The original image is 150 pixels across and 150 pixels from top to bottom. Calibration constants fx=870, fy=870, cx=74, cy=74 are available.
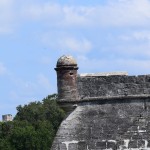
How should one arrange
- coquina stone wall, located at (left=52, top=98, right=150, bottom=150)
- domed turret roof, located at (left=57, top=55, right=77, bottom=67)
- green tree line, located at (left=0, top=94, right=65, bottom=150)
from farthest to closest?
green tree line, located at (left=0, top=94, right=65, bottom=150) → domed turret roof, located at (left=57, top=55, right=77, bottom=67) → coquina stone wall, located at (left=52, top=98, right=150, bottom=150)

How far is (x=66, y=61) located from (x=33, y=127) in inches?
2652

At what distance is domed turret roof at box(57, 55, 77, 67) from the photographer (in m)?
21.0

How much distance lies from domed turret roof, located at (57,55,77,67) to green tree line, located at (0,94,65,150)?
53.2 m

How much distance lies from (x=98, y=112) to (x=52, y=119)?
7119cm

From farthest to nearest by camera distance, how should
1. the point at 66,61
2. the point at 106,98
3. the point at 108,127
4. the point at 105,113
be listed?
the point at 66,61 → the point at 106,98 → the point at 105,113 → the point at 108,127

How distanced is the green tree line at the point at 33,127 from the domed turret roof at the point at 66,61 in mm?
53173

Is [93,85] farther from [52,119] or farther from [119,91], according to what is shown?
[52,119]

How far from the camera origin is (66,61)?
827 inches

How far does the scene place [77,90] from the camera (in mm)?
20719

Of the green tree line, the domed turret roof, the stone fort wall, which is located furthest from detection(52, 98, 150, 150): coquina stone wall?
the green tree line

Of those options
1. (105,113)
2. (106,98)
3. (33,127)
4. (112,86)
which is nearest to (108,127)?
(105,113)

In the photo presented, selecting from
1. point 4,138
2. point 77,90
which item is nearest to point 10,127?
point 4,138

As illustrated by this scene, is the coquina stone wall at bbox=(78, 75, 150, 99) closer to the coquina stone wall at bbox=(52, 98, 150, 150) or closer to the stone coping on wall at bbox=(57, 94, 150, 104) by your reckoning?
the stone coping on wall at bbox=(57, 94, 150, 104)

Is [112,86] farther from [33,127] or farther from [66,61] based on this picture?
[33,127]
